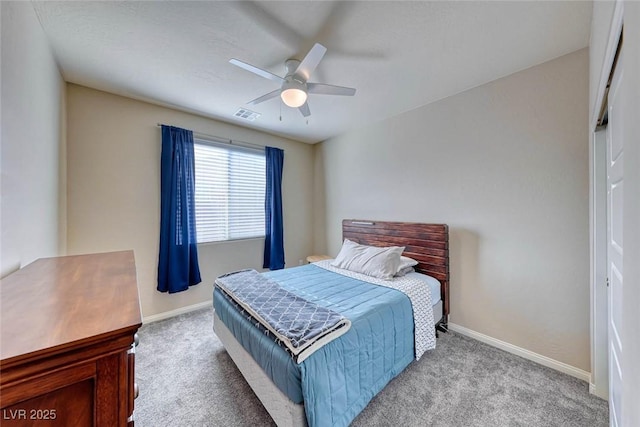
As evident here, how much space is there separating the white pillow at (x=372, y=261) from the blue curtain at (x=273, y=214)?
3.80 feet

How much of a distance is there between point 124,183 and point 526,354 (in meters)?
4.51

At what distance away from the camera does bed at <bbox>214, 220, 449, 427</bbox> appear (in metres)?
1.31

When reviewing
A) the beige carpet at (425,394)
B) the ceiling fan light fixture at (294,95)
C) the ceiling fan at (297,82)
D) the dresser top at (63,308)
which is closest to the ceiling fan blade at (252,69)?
the ceiling fan at (297,82)

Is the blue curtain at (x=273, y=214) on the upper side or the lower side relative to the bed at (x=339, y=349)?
upper

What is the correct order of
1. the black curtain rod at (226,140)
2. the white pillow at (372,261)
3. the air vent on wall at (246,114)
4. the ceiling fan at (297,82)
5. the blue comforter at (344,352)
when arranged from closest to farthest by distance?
the blue comforter at (344,352), the ceiling fan at (297,82), the white pillow at (372,261), the air vent on wall at (246,114), the black curtain rod at (226,140)

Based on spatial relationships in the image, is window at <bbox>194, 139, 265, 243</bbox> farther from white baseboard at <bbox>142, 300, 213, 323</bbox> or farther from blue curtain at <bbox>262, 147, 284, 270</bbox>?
white baseboard at <bbox>142, 300, 213, 323</bbox>

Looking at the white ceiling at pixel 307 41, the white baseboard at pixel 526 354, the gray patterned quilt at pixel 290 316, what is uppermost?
the white ceiling at pixel 307 41

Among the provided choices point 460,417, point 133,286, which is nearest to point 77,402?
point 133,286

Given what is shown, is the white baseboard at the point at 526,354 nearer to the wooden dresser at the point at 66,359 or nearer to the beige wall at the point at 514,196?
the beige wall at the point at 514,196

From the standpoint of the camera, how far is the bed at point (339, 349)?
1.31m

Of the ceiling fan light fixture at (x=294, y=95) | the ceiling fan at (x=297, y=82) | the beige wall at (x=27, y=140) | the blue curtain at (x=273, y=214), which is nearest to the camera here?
the beige wall at (x=27, y=140)

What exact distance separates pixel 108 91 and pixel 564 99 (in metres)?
4.42

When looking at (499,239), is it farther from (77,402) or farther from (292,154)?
(292,154)

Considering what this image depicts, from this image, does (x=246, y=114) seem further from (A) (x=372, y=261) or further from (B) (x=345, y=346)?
(B) (x=345, y=346)
